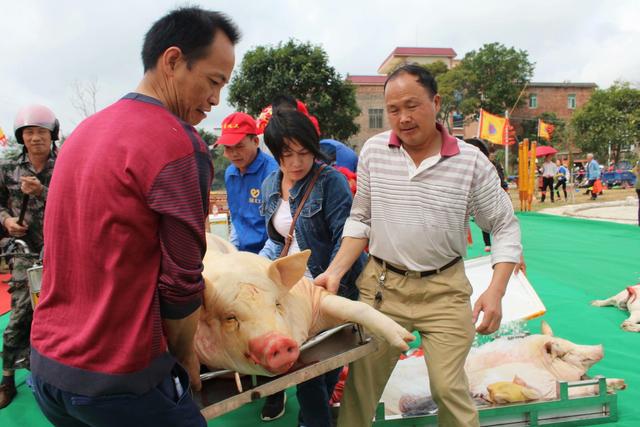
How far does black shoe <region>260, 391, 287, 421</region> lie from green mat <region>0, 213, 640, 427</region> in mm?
39

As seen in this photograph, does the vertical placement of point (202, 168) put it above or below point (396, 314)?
above

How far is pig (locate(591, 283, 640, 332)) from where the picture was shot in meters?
4.14

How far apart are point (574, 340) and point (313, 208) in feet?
9.46

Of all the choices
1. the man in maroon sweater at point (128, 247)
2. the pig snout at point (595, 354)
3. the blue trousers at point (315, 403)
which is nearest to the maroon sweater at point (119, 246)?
the man in maroon sweater at point (128, 247)

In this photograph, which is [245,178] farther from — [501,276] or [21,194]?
[501,276]

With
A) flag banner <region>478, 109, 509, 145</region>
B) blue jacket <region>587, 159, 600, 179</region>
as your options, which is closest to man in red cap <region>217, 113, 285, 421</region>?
flag banner <region>478, 109, 509, 145</region>

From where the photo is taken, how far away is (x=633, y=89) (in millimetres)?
34312

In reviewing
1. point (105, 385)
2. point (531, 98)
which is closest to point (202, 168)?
point (105, 385)

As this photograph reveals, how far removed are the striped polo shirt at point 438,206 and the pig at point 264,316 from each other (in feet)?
1.10

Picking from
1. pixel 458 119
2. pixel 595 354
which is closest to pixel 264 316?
pixel 595 354

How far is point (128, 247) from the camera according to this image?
1074 millimetres

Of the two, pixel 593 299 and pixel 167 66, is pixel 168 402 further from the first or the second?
pixel 593 299

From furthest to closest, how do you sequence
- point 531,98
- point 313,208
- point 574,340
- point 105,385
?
point 531,98 < point 574,340 < point 313,208 < point 105,385

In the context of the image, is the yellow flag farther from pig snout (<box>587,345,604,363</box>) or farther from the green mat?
pig snout (<box>587,345,604,363</box>)
